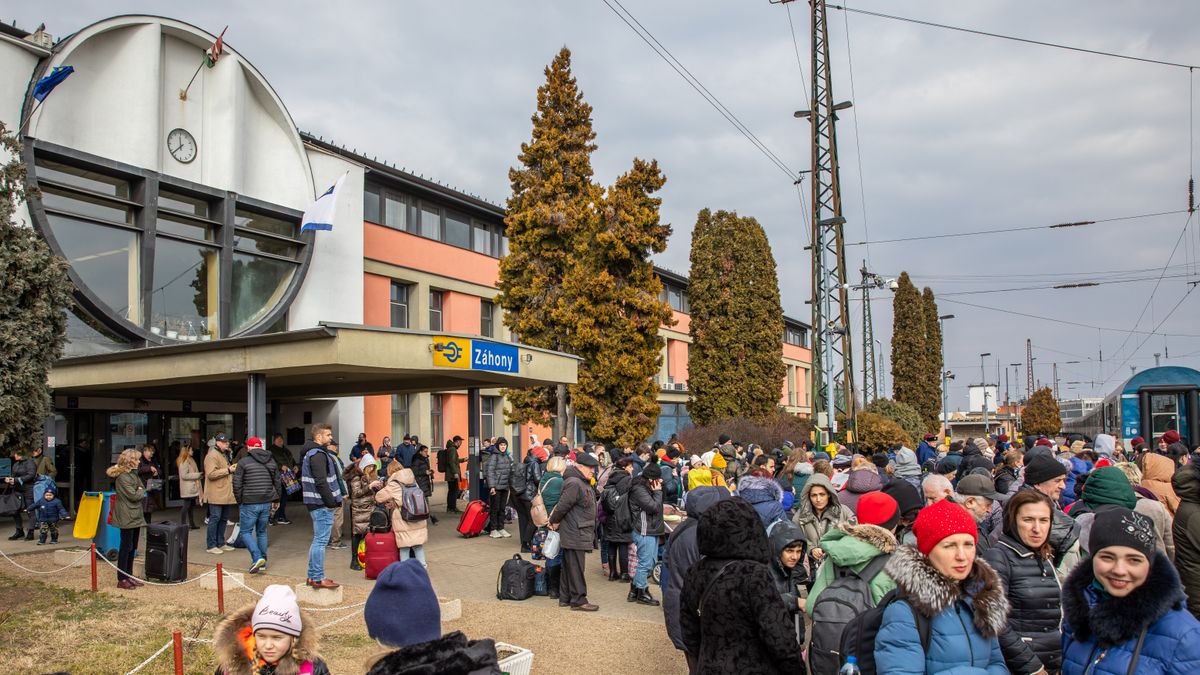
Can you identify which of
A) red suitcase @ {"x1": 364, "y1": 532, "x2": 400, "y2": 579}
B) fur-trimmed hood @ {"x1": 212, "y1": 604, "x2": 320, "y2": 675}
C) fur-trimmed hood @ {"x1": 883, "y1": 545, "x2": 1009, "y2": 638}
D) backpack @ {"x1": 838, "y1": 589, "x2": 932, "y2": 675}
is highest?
fur-trimmed hood @ {"x1": 883, "y1": 545, "x2": 1009, "y2": 638}

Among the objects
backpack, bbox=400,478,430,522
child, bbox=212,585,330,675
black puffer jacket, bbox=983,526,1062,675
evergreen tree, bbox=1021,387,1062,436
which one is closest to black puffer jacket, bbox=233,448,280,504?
backpack, bbox=400,478,430,522

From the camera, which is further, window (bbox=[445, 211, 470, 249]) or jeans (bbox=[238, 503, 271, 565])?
window (bbox=[445, 211, 470, 249])

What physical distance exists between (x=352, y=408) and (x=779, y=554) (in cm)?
2075

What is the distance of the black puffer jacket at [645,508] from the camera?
33.3 ft

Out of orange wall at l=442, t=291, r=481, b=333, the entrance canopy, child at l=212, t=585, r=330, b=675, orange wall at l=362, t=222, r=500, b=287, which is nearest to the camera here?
child at l=212, t=585, r=330, b=675

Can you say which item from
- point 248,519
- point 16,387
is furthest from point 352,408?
point 16,387

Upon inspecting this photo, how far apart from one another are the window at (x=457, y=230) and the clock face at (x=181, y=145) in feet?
33.9

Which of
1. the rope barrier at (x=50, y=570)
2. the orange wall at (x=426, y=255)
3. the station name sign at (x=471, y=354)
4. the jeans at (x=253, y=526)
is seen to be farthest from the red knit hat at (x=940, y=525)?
the orange wall at (x=426, y=255)

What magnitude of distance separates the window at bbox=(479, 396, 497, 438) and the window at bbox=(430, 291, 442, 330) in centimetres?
352

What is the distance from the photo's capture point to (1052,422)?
6325 cm

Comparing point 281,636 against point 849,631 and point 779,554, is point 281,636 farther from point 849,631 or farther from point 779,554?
point 779,554

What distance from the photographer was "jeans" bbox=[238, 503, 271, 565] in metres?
12.1

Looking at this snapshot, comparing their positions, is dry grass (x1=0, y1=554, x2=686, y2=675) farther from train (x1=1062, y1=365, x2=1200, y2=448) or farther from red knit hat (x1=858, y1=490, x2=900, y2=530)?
train (x1=1062, y1=365, x2=1200, y2=448)

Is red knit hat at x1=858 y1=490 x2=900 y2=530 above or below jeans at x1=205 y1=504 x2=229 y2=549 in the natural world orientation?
above
